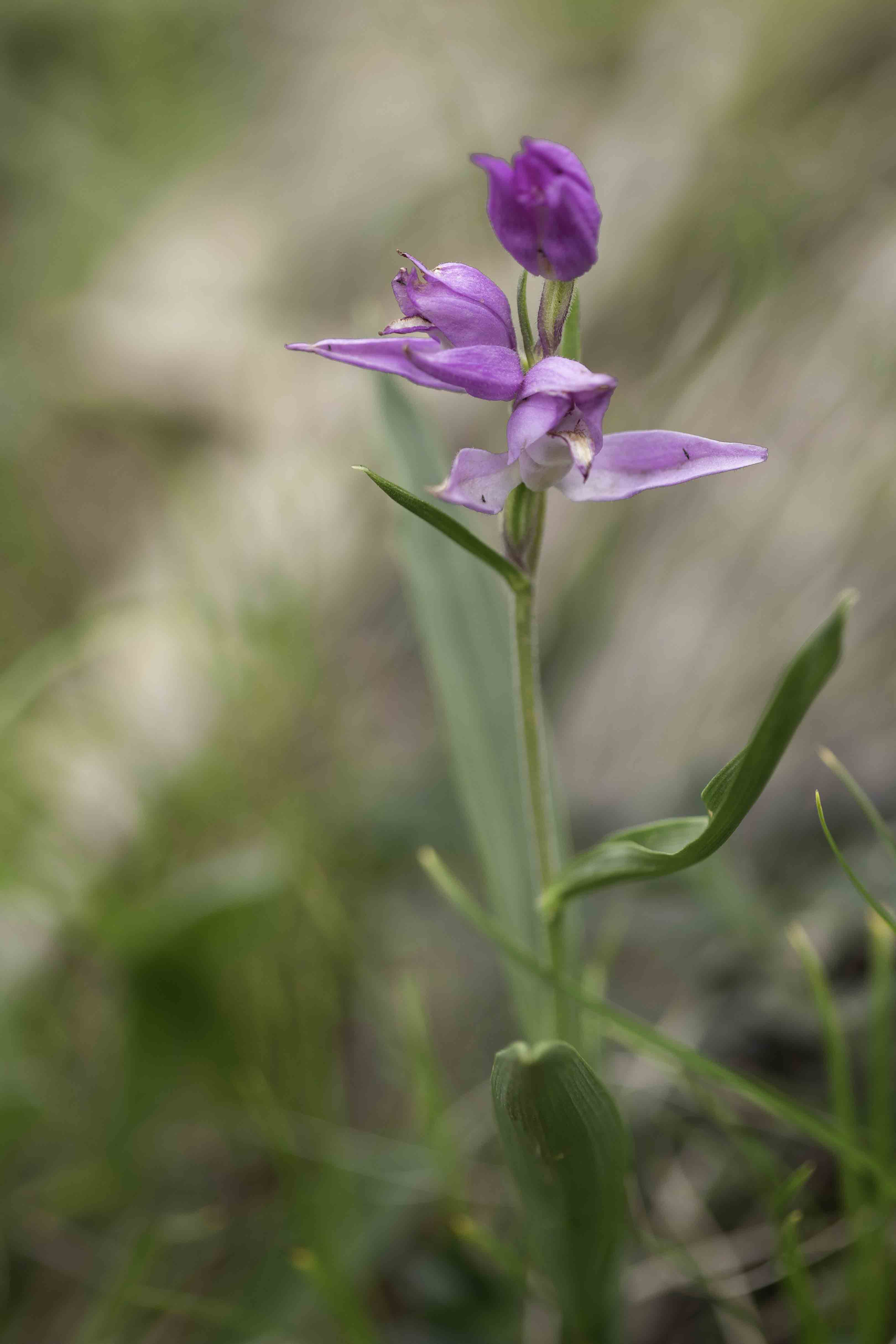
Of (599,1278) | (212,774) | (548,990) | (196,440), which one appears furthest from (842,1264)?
(196,440)

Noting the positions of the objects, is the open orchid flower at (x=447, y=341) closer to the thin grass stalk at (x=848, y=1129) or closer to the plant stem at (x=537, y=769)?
the plant stem at (x=537, y=769)

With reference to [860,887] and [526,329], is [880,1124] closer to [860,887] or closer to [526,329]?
[860,887]

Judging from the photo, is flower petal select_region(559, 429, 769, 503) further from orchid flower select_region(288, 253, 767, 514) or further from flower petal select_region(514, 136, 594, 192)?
flower petal select_region(514, 136, 594, 192)

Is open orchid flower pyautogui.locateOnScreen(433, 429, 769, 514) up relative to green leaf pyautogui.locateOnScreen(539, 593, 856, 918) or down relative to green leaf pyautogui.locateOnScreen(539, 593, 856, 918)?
up

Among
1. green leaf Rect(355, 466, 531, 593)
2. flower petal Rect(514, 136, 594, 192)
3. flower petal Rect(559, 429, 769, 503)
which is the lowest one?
green leaf Rect(355, 466, 531, 593)

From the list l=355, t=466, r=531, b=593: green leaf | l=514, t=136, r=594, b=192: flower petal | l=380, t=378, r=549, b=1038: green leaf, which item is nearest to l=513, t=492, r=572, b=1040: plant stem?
l=355, t=466, r=531, b=593: green leaf

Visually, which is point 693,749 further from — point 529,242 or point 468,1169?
point 529,242

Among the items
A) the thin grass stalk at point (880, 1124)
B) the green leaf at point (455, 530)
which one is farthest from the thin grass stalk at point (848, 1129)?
the green leaf at point (455, 530)
